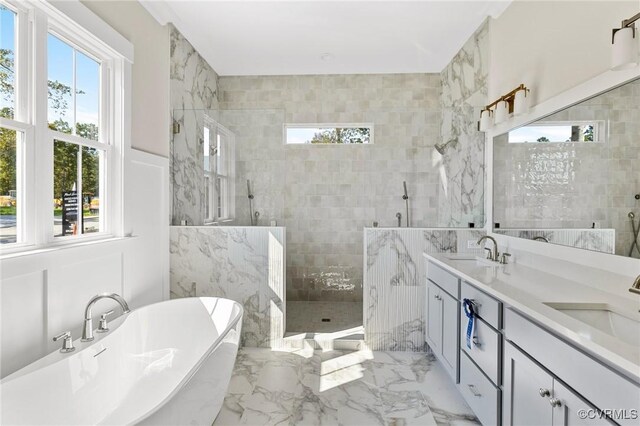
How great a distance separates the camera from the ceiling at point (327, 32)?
113 inches

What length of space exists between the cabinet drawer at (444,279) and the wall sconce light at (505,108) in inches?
48.0

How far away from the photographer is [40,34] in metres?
1.78

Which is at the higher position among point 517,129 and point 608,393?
point 517,129

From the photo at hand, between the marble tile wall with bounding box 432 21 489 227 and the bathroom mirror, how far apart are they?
54cm

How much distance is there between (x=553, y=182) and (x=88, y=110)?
3.02 metres

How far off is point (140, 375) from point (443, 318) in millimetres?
2079

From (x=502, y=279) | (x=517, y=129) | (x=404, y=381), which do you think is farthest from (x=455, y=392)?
(x=517, y=129)

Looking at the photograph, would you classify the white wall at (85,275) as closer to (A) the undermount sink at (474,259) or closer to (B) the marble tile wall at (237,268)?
(B) the marble tile wall at (237,268)

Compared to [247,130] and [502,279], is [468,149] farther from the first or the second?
[247,130]

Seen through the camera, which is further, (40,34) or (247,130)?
(247,130)

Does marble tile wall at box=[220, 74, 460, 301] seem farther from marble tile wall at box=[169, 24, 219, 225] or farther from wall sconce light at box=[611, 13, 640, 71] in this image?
wall sconce light at box=[611, 13, 640, 71]

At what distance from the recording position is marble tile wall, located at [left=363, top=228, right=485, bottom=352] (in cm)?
315

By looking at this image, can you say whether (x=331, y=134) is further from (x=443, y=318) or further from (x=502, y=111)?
(x=443, y=318)

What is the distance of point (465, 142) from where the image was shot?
343 cm
